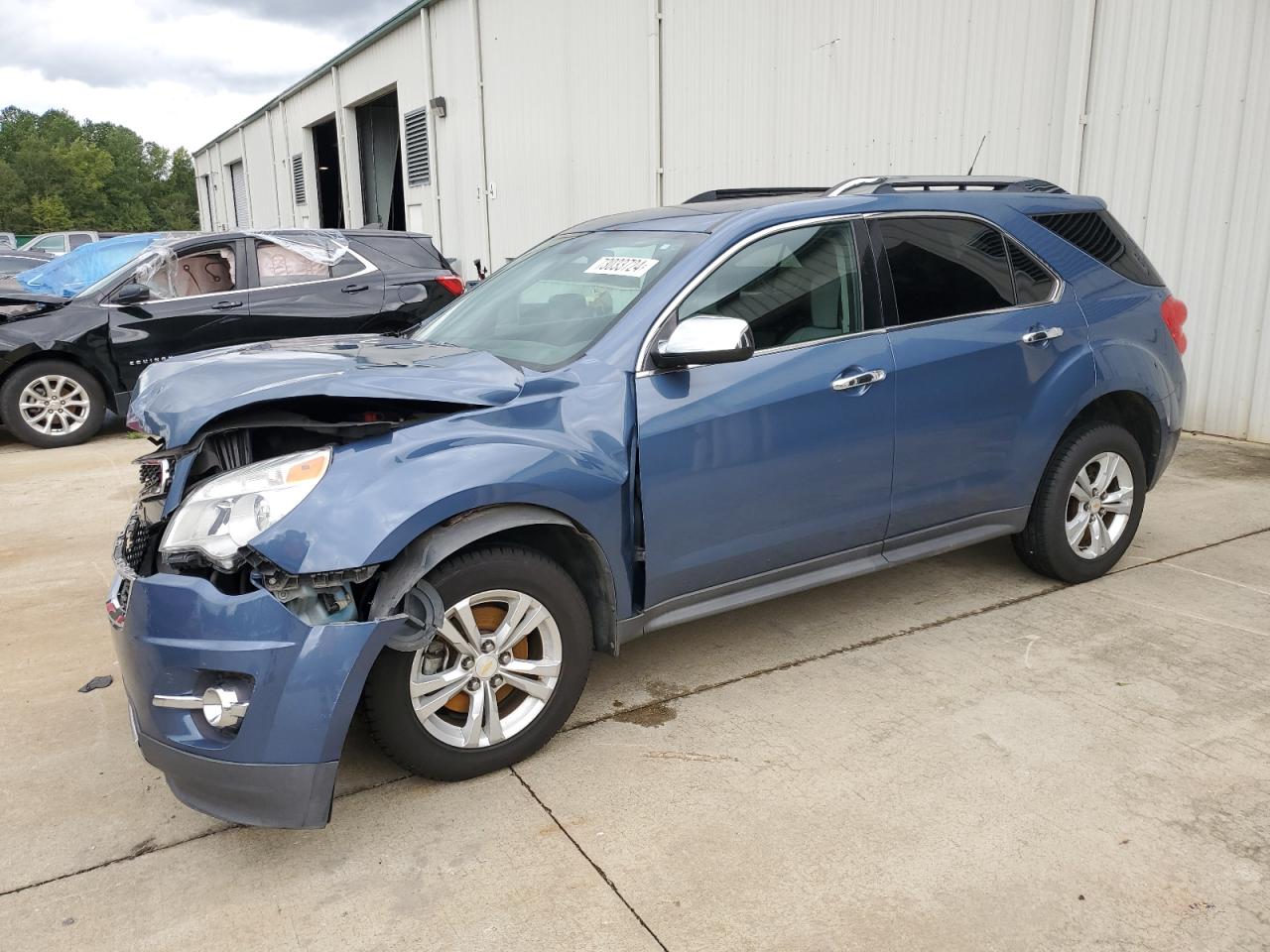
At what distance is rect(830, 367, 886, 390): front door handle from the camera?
354 centimetres

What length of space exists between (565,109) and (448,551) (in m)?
12.7

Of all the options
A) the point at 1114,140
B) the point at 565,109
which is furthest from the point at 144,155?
the point at 1114,140

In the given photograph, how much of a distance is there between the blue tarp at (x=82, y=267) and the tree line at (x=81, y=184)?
68.7 meters

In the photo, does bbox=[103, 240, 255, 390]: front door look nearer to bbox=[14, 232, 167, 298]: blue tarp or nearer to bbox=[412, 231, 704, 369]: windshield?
bbox=[14, 232, 167, 298]: blue tarp

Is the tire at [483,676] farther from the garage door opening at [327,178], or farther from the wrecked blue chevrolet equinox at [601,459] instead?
the garage door opening at [327,178]

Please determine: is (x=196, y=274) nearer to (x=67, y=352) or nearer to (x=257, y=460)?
(x=67, y=352)

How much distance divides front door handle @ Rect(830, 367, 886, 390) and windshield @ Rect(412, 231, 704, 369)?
0.73 metres

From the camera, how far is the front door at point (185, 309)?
8328mm

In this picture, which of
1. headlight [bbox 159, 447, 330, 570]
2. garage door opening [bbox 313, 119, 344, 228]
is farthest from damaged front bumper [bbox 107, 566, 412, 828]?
garage door opening [bbox 313, 119, 344, 228]

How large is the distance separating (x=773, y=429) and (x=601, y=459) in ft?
2.19

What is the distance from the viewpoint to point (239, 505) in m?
2.68

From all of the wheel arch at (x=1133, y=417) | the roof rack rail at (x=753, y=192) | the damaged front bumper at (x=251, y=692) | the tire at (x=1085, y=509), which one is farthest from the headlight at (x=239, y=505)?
the wheel arch at (x=1133, y=417)

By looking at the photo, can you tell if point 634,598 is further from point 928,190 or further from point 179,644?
point 928,190

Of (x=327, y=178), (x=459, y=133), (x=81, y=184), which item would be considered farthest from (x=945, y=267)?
(x=81, y=184)
